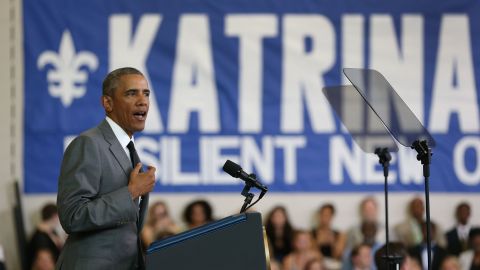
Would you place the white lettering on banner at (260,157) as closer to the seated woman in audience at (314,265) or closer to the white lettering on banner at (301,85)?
the white lettering on banner at (301,85)

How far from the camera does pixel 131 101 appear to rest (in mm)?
2834

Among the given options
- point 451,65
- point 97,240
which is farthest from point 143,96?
point 451,65

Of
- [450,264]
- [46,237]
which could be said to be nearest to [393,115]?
[450,264]

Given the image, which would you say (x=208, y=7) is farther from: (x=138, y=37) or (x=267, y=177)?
(x=267, y=177)

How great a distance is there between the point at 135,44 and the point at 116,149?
5611mm

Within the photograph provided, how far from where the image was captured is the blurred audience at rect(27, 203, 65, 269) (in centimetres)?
799

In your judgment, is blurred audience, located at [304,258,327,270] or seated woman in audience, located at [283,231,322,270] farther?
seated woman in audience, located at [283,231,322,270]

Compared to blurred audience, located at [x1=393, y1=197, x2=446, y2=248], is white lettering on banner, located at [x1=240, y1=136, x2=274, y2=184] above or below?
above

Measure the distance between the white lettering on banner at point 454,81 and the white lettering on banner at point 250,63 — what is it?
1585 millimetres

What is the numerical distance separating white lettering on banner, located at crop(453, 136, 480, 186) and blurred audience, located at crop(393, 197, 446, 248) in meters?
0.46

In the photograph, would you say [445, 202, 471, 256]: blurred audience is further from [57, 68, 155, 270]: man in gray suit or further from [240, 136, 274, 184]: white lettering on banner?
[57, 68, 155, 270]: man in gray suit

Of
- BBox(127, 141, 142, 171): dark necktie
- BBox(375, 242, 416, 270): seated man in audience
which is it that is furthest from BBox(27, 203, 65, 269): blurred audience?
BBox(127, 141, 142, 171): dark necktie

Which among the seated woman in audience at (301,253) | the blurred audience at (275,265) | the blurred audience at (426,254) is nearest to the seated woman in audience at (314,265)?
the seated woman in audience at (301,253)

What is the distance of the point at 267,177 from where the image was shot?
27.4 feet
